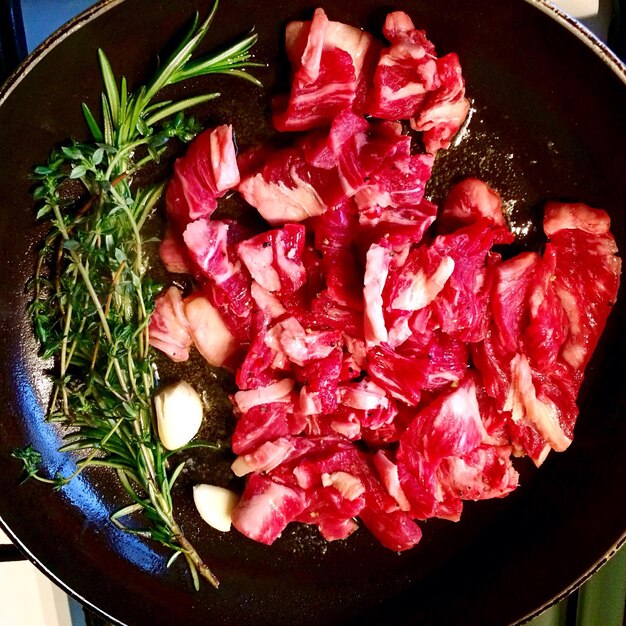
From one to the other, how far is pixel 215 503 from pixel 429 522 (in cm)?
79

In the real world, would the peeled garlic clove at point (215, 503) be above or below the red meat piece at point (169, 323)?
below

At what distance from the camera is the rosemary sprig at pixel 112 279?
173 centimetres

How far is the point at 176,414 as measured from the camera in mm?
2006

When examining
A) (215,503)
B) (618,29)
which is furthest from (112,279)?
(618,29)

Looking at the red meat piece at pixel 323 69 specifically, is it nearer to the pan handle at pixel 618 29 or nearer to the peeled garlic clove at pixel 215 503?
the pan handle at pixel 618 29

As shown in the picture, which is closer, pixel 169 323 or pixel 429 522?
pixel 169 323

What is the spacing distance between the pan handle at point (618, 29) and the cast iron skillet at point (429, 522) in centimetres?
29

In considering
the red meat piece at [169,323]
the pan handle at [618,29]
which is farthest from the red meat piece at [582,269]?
the red meat piece at [169,323]

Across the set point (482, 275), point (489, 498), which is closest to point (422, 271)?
point (482, 275)

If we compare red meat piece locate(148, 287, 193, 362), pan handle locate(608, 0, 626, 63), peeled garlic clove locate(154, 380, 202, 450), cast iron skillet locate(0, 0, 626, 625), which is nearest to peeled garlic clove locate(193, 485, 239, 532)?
cast iron skillet locate(0, 0, 626, 625)

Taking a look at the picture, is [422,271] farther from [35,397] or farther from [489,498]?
[35,397]

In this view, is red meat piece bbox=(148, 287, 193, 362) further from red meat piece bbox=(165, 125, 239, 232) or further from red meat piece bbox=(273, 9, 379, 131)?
red meat piece bbox=(273, 9, 379, 131)

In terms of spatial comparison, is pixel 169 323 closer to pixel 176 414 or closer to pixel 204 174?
pixel 176 414

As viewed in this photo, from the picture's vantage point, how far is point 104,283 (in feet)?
6.14
